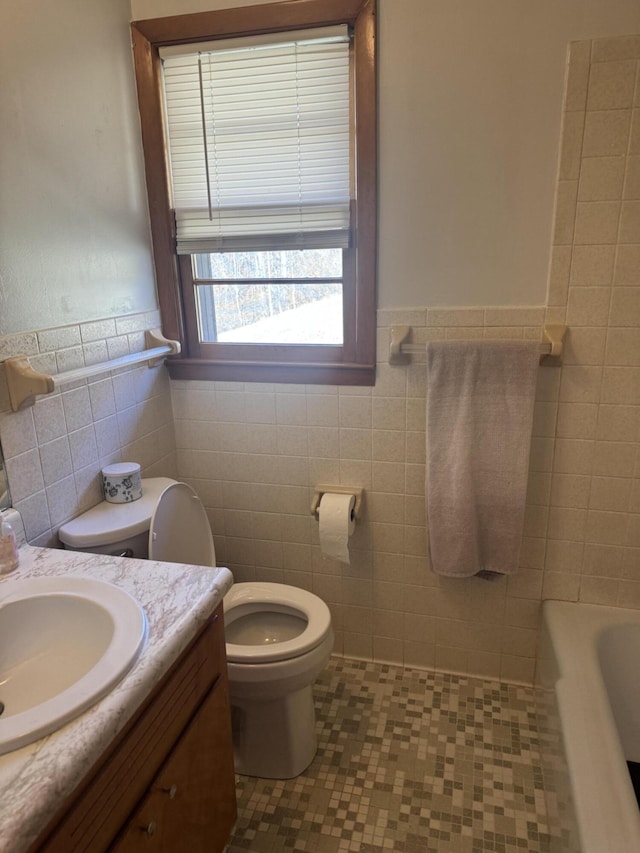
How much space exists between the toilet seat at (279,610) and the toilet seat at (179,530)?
0.55 ft

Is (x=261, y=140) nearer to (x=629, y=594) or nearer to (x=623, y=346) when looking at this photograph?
(x=623, y=346)

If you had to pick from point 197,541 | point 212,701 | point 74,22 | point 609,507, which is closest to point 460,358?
point 609,507

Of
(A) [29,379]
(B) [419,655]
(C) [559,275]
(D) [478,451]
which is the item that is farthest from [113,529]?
(C) [559,275]

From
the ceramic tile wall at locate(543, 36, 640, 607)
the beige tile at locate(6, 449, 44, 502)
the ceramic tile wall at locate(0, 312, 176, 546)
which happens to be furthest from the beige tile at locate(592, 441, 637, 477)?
the beige tile at locate(6, 449, 44, 502)

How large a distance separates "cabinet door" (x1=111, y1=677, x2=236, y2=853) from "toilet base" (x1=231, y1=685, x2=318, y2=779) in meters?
0.28

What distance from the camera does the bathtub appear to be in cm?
121

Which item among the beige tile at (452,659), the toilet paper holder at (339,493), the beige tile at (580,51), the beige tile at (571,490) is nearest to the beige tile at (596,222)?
the beige tile at (580,51)

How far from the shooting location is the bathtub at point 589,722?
1210mm

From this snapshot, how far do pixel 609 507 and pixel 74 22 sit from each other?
2125mm

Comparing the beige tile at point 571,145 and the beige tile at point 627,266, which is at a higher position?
the beige tile at point 571,145

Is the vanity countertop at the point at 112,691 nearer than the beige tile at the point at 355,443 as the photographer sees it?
Yes

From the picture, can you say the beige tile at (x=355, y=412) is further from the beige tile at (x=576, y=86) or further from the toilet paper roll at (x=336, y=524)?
the beige tile at (x=576, y=86)

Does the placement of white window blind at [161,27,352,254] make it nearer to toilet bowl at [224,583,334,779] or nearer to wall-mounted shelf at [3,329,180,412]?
wall-mounted shelf at [3,329,180,412]

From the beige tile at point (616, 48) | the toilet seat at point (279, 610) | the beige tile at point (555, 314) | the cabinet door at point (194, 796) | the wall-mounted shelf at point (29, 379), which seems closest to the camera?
the cabinet door at point (194, 796)
